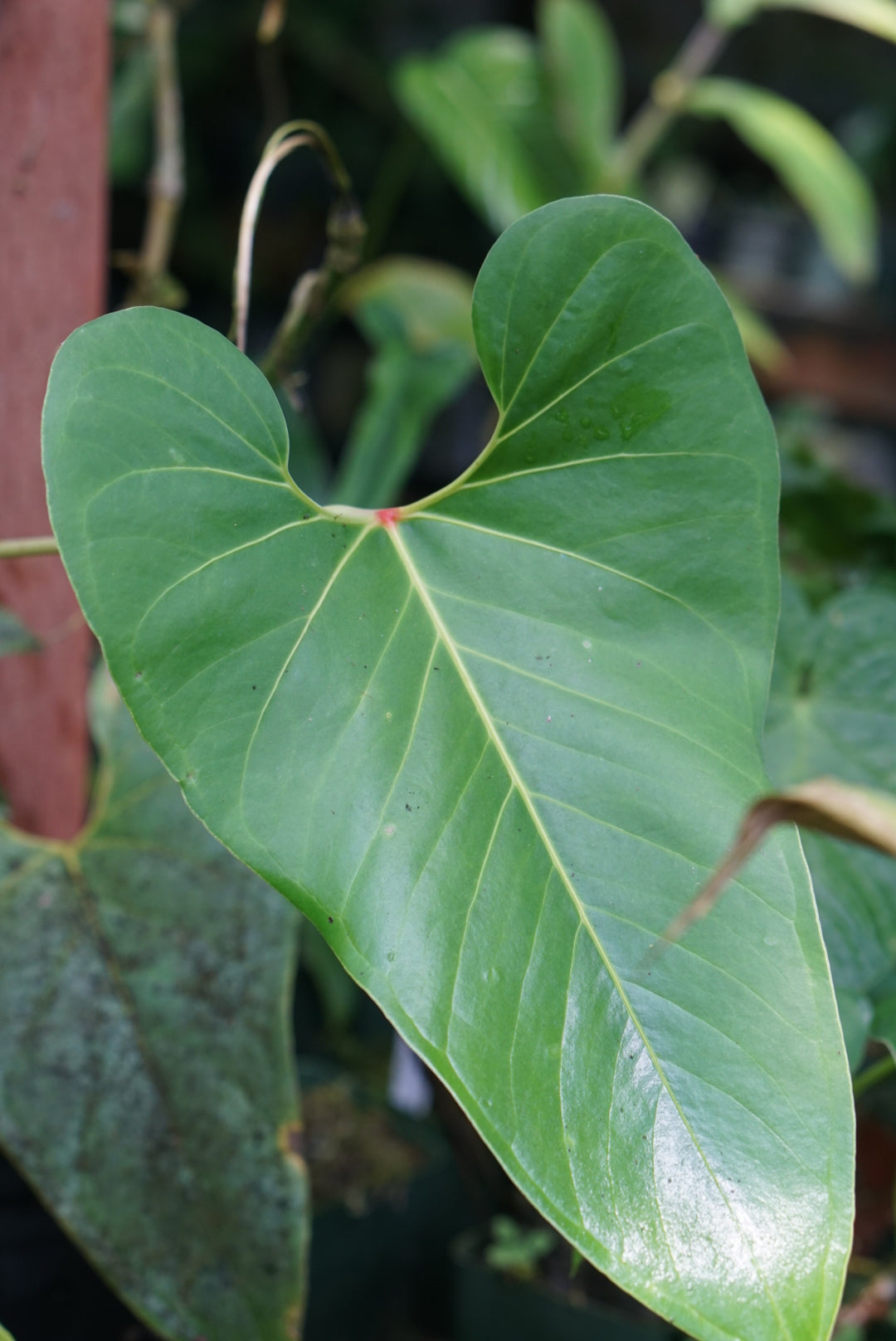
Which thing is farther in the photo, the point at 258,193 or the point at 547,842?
the point at 258,193

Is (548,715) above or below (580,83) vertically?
below

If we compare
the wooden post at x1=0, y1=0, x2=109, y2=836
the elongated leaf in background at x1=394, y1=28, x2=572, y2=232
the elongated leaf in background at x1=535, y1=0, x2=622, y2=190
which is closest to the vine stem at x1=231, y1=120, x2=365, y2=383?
the wooden post at x1=0, y1=0, x2=109, y2=836

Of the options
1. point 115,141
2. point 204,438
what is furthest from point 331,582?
point 115,141

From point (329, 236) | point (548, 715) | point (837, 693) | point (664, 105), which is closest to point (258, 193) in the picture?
point (329, 236)

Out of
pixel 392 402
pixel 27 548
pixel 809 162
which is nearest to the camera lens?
pixel 27 548

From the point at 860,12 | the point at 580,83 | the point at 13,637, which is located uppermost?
the point at 860,12

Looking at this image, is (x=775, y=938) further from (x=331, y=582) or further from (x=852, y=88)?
(x=852, y=88)

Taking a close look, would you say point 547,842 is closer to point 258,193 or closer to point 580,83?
point 258,193

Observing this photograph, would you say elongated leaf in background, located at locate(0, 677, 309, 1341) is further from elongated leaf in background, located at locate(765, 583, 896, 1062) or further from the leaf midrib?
elongated leaf in background, located at locate(765, 583, 896, 1062)
